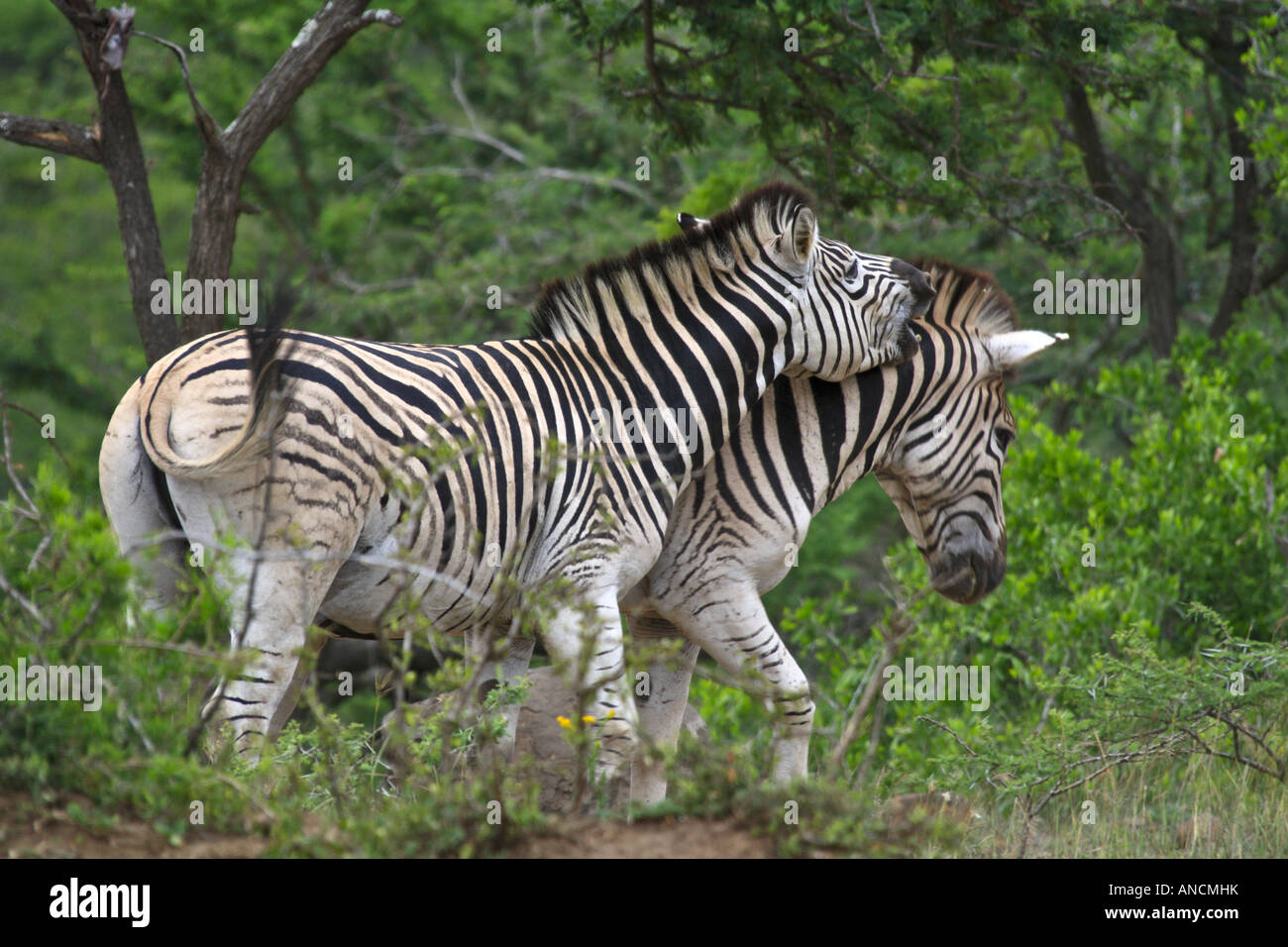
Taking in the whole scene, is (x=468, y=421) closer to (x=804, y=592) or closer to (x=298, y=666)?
(x=298, y=666)

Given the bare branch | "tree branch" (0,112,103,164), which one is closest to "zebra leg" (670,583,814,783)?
the bare branch

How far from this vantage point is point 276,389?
14.4 ft

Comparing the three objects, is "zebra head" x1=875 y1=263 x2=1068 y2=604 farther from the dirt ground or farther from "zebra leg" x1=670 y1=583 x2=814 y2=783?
the dirt ground

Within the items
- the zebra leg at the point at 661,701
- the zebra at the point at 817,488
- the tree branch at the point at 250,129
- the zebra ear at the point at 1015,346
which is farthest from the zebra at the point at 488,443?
the tree branch at the point at 250,129

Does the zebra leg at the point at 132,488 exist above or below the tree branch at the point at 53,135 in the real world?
below

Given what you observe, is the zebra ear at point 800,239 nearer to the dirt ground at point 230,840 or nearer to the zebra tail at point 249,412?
the zebra tail at point 249,412

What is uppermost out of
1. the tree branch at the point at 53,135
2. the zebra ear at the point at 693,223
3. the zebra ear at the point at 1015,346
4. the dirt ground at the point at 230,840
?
the tree branch at the point at 53,135

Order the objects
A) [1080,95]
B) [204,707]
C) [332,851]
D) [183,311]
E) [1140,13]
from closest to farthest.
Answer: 1. [332,851]
2. [204,707]
3. [183,311]
4. [1140,13]
5. [1080,95]

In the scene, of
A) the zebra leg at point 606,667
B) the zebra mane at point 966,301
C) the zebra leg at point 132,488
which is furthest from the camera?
the zebra mane at point 966,301

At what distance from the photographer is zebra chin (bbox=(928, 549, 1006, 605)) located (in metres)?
6.27

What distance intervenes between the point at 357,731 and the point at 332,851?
1723mm

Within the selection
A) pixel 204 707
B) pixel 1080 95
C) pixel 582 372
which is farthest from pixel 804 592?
pixel 204 707

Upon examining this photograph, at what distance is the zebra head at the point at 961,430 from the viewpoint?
19.9ft

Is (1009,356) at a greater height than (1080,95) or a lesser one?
lesser
